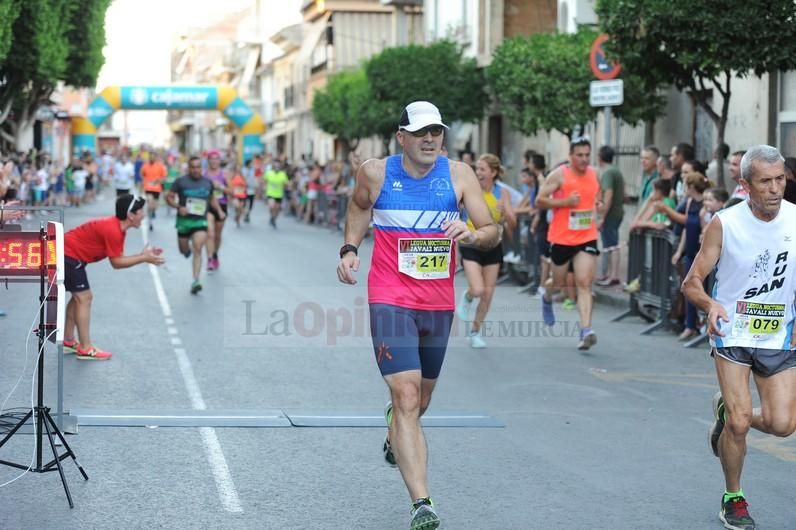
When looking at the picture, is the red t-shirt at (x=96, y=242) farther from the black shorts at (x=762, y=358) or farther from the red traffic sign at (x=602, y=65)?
the red traffic sign at (x=602, y=65)

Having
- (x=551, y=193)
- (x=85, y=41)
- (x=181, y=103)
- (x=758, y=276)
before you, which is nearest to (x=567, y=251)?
(x=551, y=193)

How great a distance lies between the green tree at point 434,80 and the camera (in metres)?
34.0

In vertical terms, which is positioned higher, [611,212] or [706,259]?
[706,259]

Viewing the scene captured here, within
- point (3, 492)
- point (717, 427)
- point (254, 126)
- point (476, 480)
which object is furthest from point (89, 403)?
point (254, 126)

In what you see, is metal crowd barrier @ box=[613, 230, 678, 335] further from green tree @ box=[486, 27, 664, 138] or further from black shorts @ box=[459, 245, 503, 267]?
green tree @ box=[486, 27, 664, 138]

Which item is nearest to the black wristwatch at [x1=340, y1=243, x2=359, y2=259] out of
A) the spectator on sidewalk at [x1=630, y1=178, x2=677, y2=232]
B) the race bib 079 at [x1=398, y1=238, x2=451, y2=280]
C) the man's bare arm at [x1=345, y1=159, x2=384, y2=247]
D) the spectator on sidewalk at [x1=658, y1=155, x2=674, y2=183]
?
the man's bare arm at [x1=345, y1=159, x2=384, y2=247]

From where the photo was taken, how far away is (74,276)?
11.7 metres

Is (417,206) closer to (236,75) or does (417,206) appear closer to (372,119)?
(372,119)

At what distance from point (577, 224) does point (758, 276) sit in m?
6.31

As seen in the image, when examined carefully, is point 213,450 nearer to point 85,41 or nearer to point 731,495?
point 731,495

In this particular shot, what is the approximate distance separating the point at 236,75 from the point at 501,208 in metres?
102

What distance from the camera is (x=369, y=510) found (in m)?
6.55

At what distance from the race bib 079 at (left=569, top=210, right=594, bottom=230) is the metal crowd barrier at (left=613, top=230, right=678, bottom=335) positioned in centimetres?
169

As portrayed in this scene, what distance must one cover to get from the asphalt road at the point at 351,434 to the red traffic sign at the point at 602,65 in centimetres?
374
